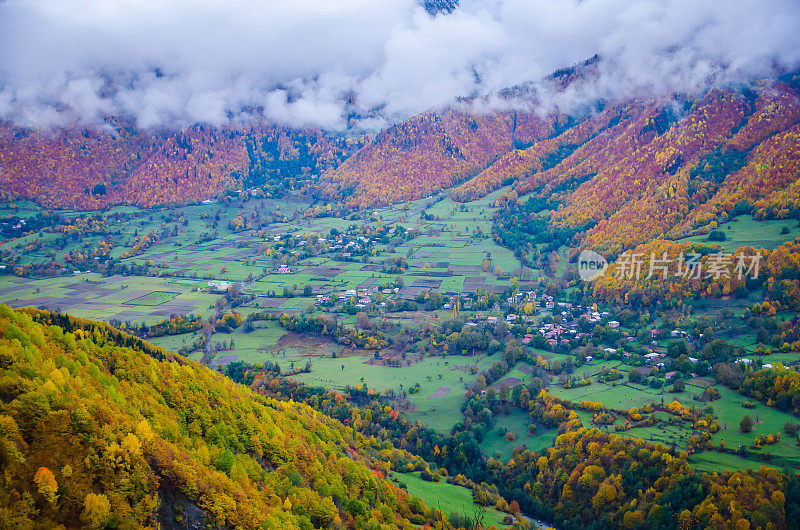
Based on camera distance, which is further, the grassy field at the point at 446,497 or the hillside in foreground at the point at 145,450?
the grassy field at the point at 446,497

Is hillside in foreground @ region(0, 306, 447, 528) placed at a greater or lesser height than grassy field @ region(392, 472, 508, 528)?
greater

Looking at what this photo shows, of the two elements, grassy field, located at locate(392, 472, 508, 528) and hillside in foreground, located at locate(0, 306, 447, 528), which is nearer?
hillside in foreground, located at locate(0, 306, 447, 528)

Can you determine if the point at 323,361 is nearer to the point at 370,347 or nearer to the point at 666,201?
the point at 370,347

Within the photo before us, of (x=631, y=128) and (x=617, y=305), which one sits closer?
(x=617, y=305)

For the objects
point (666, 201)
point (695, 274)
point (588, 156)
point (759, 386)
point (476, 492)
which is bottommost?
point (476, 492)

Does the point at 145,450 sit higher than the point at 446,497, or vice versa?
the point at 145,450

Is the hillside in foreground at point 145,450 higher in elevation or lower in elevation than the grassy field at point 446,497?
higher

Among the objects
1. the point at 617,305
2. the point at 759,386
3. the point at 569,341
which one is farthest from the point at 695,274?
the point at 759,386

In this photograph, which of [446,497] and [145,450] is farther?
[446,497]
